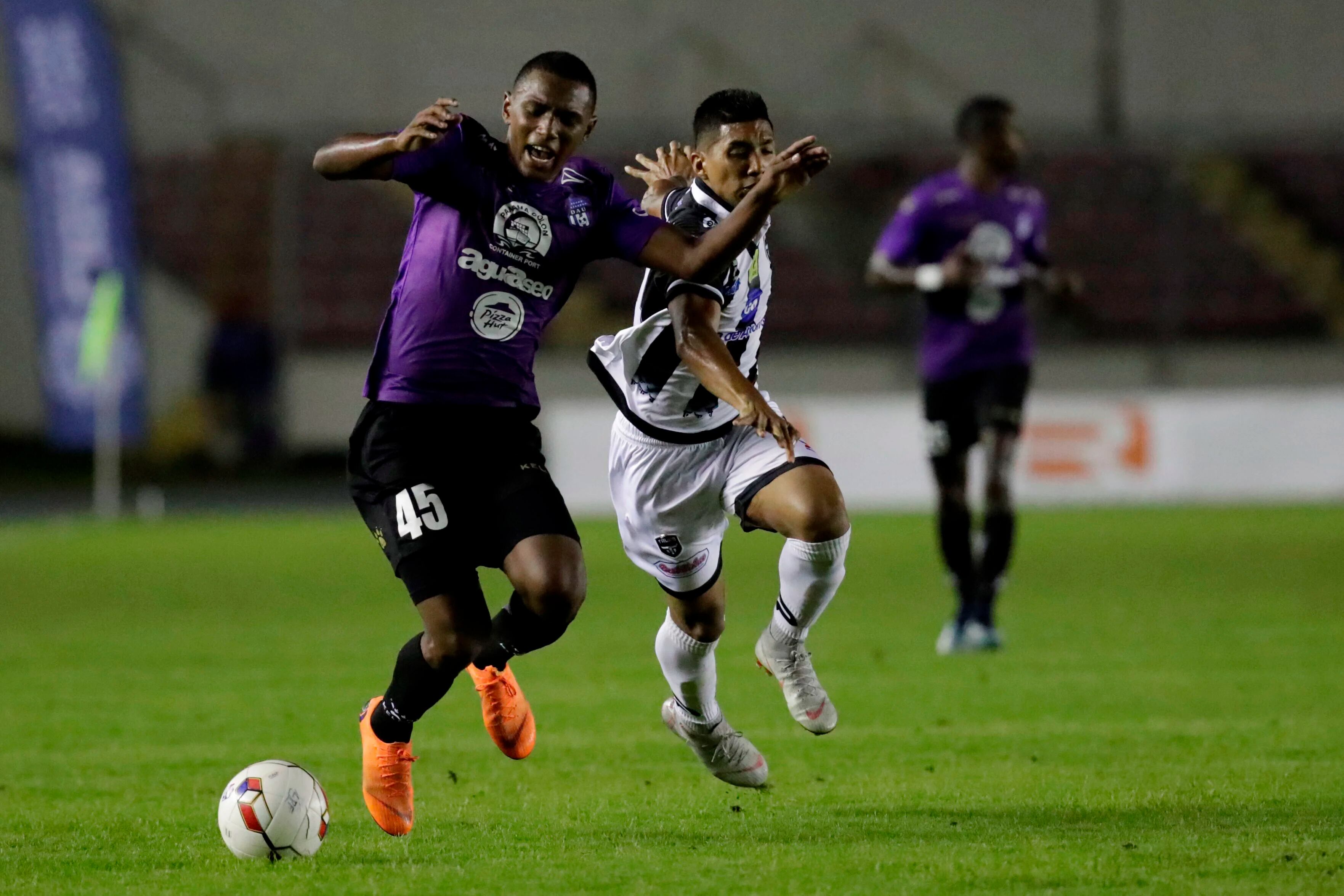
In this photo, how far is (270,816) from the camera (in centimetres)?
486

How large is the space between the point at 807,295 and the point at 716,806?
2140 cm

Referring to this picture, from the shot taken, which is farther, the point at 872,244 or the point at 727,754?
the point at 872,244

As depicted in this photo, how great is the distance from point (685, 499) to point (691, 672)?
0.54 m

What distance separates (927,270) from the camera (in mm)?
9320

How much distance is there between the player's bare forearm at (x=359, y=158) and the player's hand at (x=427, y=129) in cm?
4

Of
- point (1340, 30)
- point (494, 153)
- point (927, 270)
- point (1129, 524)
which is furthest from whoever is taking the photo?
point (1340, 30)

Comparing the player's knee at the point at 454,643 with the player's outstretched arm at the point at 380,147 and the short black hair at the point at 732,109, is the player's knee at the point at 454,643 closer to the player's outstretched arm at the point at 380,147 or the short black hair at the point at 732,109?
the player's outstretched arm at the point at 380,147

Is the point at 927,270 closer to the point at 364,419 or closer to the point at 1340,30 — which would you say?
the point at 364,419

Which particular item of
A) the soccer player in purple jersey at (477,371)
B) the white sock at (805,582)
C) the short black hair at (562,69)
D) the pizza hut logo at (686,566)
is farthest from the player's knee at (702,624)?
the short black hair at (562,69)

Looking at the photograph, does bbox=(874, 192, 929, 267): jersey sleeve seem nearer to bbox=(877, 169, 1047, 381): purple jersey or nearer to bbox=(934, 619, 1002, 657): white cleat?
bbox=(877, 169, 1047, 381): purple jersey

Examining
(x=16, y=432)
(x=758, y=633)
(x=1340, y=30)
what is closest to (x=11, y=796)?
(x=758, y=633)

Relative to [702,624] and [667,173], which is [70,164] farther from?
[702,624]

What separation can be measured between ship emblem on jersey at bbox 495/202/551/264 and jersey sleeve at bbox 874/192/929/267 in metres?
4.32

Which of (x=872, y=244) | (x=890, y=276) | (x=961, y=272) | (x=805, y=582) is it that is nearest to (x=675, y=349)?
(x=805, y=582)
